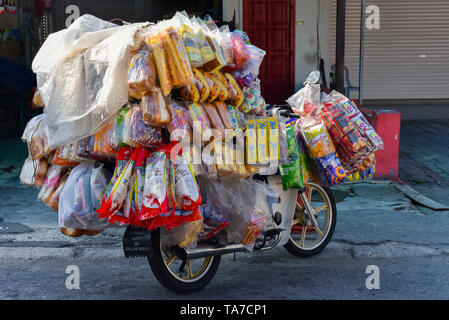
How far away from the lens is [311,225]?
5.64m

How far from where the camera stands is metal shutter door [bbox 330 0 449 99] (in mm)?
15039

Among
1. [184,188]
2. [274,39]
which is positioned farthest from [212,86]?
[274,39]

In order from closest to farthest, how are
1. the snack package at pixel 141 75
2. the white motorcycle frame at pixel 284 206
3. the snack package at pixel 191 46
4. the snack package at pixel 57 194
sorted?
the snack package at pixel 141 75 → the snack package at pixel 191 46 → the snack package at pixel 57 194 → the white motorcycle frame at pixel 284 206

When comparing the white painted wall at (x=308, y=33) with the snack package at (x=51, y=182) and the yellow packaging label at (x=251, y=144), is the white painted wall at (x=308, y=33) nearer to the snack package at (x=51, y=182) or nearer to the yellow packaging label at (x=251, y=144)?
the yellow packaging label at (x=251, y=144)

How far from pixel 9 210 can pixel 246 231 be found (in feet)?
12.1

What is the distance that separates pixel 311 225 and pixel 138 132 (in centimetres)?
217

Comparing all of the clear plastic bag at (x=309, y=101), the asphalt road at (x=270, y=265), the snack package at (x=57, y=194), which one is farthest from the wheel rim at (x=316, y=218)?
the snack package at (x=57, y=194)

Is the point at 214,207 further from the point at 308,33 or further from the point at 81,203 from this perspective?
the point at 308,33

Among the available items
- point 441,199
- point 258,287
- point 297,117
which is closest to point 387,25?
point 441,199

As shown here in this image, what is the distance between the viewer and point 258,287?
4855mm

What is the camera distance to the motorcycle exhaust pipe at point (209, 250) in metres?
4.49

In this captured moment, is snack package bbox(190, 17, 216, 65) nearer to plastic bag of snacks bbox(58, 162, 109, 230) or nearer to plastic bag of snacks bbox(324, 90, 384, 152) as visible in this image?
plastic bag of snacks bbox(58, 162, 109, 230)

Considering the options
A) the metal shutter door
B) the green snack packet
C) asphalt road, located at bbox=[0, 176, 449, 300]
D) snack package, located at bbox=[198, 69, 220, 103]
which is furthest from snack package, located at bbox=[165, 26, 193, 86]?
the metal shutter door

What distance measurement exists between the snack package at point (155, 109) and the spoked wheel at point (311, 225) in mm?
1865
